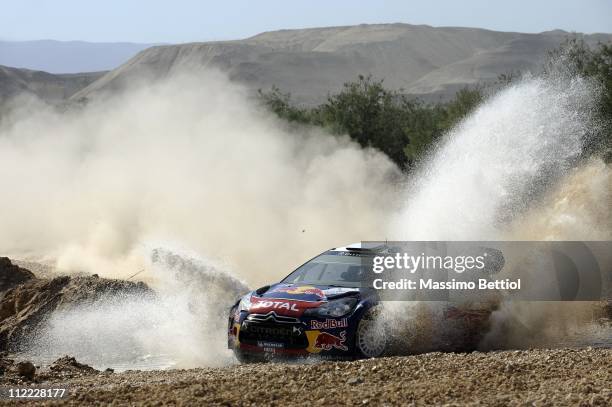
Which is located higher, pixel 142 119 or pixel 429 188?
pixel 142 119

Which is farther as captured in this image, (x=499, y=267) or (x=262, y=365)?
(x=499, y=267)

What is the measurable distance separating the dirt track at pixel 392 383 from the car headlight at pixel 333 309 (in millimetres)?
860

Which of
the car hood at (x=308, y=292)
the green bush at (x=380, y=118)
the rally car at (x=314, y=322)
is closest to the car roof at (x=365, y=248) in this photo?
the rally car at (x=314, y=322)

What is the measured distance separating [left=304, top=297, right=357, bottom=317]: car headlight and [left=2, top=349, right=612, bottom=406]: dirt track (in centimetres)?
86

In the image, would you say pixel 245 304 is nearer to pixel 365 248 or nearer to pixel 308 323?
pixel 308 323

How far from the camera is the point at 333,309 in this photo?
10.1 m

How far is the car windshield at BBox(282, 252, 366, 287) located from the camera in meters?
10.9

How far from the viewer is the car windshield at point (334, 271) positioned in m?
10.9

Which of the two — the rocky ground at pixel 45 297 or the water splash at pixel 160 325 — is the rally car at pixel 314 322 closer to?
the water splash at pixel 160 325

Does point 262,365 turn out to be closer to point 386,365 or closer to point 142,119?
point 386,365

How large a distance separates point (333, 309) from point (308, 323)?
0.31m

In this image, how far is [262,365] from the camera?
31.6 feet

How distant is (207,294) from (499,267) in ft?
13.0

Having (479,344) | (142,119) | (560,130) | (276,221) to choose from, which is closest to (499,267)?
(479,344)
